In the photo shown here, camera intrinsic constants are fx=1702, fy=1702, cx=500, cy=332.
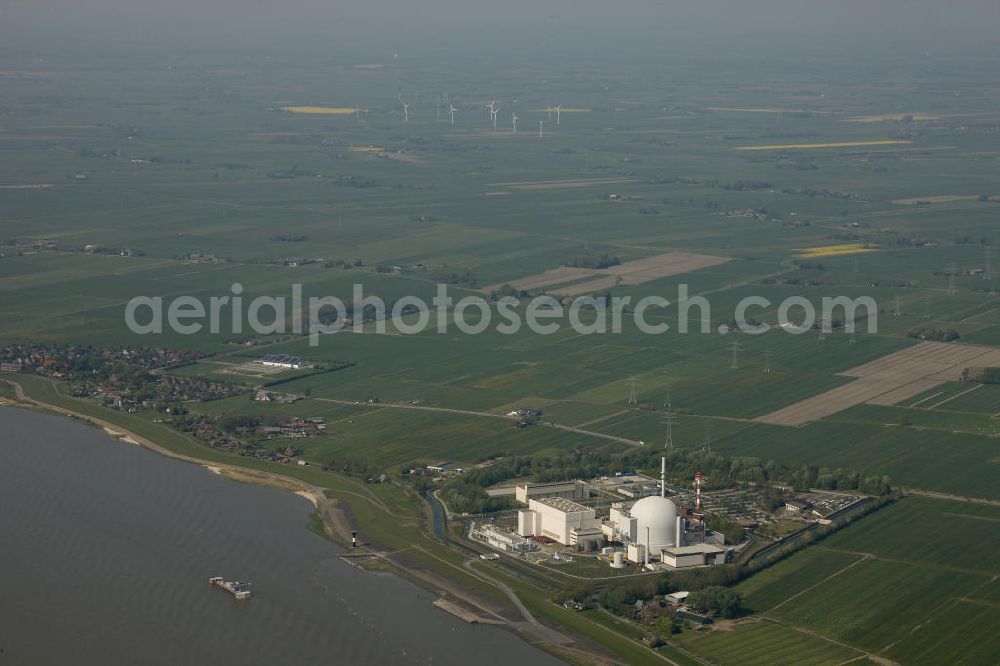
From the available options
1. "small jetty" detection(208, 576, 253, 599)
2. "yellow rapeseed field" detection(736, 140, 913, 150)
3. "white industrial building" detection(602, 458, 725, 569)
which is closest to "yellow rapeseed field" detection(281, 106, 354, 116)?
"yellow rapeseed field" detection(736, 140, 913, 150)

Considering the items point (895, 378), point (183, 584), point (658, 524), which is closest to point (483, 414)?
point (658, 524)

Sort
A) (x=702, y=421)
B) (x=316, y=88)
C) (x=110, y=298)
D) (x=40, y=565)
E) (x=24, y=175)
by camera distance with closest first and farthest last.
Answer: (x=40, y=565) → (x=702, y=421) → (x=110, y=298) → (x=24, y=175) → (x=316, y=88)

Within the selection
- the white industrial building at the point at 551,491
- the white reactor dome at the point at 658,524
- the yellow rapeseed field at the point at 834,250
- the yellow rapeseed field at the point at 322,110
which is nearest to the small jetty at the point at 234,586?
the white industrial building at the point at 551,491

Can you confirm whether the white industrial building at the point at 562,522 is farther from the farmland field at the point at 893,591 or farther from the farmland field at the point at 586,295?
the farmland field at the point at 893,591

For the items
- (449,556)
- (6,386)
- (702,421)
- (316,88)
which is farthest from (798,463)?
(316,88)

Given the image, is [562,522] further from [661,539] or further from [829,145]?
[829,145]

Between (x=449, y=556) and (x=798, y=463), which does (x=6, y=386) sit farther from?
(x=798, y=463)
